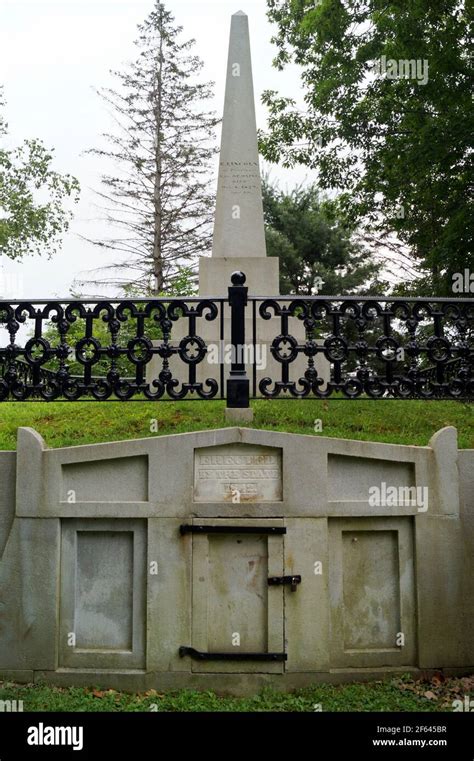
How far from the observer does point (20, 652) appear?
18.5 ft

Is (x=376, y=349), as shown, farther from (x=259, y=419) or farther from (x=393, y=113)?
(x=393, y=113)

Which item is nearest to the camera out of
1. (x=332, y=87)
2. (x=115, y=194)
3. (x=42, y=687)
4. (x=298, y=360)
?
(x=42, y=687)

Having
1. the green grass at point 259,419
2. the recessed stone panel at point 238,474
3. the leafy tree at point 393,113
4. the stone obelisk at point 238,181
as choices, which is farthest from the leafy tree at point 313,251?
the recessed stone panel at point 238,474

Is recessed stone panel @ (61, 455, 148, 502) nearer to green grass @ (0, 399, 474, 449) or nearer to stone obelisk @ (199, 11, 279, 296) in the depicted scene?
green grass @ (0, 399, 474, 449)

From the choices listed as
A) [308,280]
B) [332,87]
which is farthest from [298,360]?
[308,280]

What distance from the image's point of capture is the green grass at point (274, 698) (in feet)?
16.7

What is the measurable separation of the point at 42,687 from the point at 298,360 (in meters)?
5.37

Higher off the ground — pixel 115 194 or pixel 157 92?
pixel 157 92

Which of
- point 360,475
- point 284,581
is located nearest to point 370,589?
point 284,581

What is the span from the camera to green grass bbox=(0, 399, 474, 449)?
665 centimetres

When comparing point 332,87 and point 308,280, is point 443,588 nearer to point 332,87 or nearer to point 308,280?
point 332,87

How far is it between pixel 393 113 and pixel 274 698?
12.9 m

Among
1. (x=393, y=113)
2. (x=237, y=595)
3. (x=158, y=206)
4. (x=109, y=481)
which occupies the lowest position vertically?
(x=237, y=595)

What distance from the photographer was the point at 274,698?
5.36 metres
